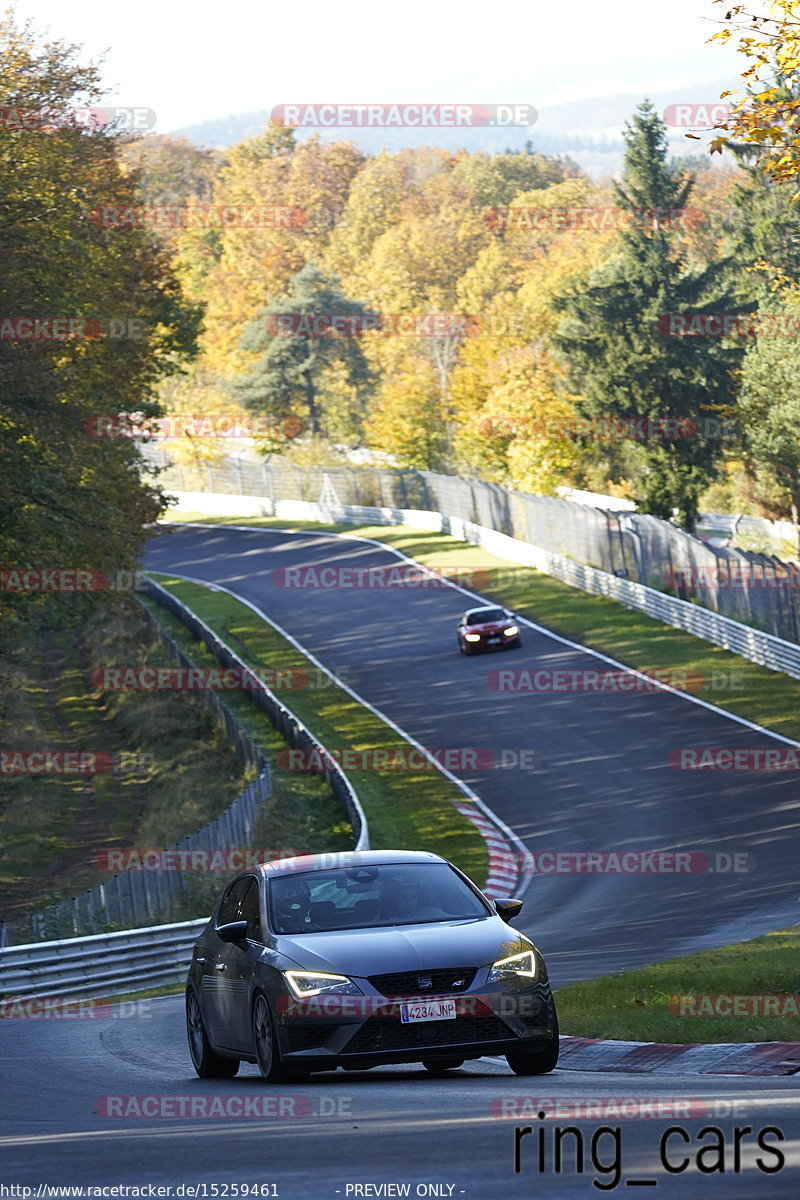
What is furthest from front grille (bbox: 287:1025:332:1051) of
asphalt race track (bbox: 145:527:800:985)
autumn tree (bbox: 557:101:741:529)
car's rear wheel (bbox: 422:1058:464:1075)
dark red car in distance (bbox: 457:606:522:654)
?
autumn tree (bbox: 557:101:741:529)

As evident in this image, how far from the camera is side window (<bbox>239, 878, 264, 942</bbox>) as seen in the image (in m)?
10.8

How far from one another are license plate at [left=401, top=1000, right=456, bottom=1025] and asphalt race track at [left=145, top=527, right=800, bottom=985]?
818 cm

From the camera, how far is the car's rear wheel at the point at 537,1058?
10078 millimetres

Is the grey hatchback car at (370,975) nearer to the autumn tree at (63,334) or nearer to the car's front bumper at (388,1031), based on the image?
the car's front bumper at (388,1031)

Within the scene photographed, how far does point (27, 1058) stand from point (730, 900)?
12100 mm

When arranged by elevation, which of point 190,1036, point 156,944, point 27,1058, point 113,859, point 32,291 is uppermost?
point 32,291

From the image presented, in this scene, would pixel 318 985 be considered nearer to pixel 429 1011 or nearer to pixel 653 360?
pixel 429 1011

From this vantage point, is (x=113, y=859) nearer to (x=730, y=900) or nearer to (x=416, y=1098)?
(x=730, y=900)

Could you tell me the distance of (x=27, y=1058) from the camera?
1366cm

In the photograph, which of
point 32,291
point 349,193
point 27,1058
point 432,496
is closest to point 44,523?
point 32,291

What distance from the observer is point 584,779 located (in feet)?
109

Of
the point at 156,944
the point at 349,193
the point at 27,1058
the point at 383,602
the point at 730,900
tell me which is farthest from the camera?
the point at 349,193

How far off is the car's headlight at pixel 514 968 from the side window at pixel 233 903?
2148 millimetres

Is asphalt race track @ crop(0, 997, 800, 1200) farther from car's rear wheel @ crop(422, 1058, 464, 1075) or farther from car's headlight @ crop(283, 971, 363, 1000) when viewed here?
car's headlight @ crop(283, 971, 363, 1000)
